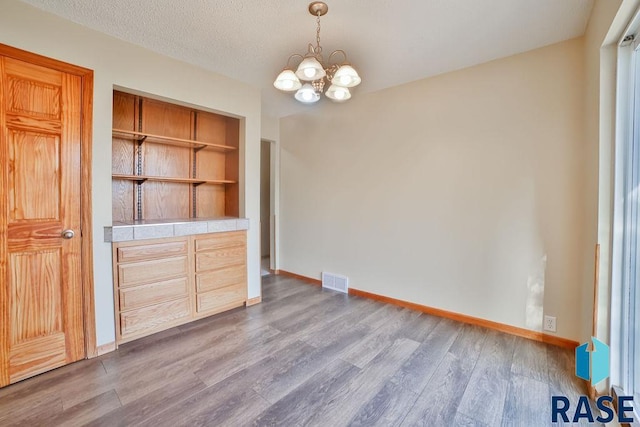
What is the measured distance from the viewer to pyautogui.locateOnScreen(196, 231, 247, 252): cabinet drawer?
2859mm

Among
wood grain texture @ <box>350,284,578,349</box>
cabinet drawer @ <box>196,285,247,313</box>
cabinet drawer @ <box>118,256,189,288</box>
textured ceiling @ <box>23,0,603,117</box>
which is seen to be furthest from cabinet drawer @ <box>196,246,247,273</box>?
textured ceiling @ <box>23,0,603,117</box>

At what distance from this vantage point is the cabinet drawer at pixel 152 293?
7.82 ft

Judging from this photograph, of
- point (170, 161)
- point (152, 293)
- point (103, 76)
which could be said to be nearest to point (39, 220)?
point (152, 293)

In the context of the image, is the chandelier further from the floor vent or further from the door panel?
the floor vent

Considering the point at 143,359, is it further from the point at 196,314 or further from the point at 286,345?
the point at 286,345

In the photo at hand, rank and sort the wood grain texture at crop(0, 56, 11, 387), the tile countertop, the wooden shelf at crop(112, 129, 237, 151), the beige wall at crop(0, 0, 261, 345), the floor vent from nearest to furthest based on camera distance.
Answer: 1. the wood grain texture at crop(0, 56, 11, 387)
2. the beige wall at crop(0, 0, 261, 345)
3. the tile countertop
4. the wooden shelf at crop(112, 129, 237, 151)
5. the floor vent

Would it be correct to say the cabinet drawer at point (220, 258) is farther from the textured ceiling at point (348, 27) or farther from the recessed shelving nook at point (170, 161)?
the textured ceiling at point (348, 27)

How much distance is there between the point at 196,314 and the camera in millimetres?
2834

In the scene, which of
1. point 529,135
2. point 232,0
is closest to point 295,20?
point 232,0

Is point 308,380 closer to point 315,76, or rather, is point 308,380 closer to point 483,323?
point 483,323

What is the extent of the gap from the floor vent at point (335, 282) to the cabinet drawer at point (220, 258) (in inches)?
49.1

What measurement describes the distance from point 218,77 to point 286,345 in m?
2.74

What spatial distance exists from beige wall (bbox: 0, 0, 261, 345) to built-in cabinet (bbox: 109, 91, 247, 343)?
0.36 ft

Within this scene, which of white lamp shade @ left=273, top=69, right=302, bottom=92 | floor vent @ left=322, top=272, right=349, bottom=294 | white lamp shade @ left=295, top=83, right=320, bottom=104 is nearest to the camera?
white lamp shade @ left=273, top=69, right=302, bottom=92
